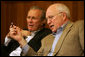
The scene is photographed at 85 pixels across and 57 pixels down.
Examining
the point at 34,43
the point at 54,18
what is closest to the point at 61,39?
the point at 54,18

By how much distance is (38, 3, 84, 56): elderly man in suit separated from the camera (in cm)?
193

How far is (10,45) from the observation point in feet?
9.34

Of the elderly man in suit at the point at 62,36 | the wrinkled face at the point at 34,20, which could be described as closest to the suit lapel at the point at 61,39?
the elderly man in suit at the point at 62,36

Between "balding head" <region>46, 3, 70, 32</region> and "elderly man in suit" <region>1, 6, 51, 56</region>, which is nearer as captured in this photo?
"balding head" <region>46, 3, 70, 32</region>

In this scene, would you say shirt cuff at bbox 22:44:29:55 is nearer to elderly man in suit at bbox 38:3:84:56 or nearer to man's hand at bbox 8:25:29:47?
man's hand at bbox 8:25:29:47

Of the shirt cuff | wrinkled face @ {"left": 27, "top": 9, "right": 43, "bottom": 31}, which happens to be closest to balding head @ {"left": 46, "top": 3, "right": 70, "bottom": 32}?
the shirt cuff

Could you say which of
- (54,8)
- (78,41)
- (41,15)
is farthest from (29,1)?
(78,41)

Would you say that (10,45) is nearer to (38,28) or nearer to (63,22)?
(38,28)

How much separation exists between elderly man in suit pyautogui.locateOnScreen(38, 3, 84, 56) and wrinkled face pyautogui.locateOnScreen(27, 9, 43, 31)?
0.55 meters

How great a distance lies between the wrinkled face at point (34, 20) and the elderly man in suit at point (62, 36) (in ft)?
1.79

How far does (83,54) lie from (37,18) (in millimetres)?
1032

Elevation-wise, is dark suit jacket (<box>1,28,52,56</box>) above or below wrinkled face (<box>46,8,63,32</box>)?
below

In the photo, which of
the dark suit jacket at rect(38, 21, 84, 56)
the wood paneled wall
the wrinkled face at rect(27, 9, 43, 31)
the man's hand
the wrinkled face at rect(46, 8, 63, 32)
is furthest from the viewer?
the wood paneled wall

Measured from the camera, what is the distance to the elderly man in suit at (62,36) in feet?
6.32
